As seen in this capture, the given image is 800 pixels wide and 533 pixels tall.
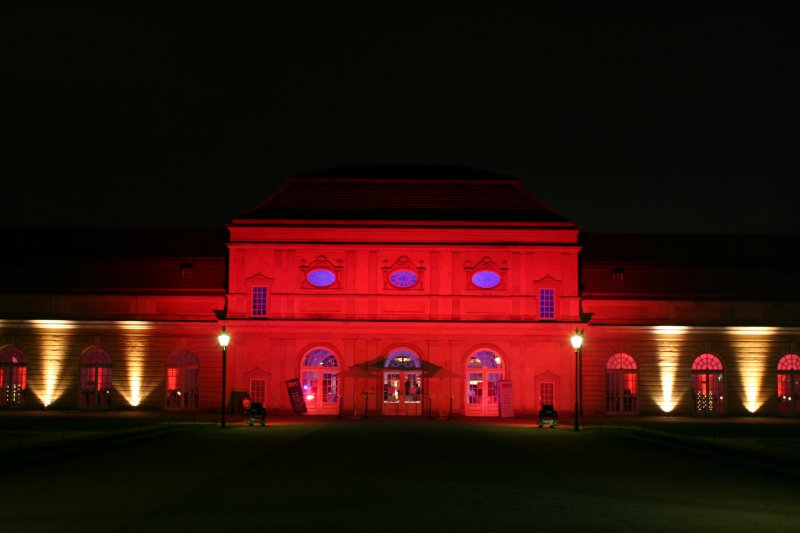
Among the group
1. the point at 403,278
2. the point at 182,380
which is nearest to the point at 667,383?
A: the point at 403,278

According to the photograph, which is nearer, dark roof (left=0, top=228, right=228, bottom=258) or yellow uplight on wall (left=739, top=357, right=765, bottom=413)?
yellow uplight on wall (left=739, top=357, right=765, bottom=413)

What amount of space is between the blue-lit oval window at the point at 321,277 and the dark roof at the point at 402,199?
276cm

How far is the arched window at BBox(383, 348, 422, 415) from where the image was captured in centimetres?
5184

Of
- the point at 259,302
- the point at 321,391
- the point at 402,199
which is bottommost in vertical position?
the point at 321,391

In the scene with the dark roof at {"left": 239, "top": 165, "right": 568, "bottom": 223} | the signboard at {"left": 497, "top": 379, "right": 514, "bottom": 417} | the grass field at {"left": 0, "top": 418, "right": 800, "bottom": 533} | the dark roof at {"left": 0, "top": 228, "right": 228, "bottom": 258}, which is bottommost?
the grass field at {"left": 0, "top": 418, "right": 800, "bottom": 533}

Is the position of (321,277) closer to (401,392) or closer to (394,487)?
(401,392)

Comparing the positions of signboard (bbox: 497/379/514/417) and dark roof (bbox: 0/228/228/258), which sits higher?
dark roof (bbox: 0/228/228/258)

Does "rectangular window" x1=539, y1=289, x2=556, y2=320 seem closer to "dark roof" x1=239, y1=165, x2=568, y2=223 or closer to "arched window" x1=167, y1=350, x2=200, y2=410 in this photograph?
"dark roof" x1=239, y1=165, x2=568, y2=223

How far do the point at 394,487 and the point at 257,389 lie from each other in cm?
3274

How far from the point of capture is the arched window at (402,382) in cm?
5184

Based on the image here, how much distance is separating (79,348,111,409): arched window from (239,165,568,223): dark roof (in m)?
10.7

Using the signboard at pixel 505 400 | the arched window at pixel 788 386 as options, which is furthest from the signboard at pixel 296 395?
the arched window at pixel 788 386

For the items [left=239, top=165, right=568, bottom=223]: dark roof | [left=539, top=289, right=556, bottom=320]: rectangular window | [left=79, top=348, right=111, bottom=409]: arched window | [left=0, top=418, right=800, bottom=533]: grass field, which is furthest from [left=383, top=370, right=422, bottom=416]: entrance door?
[left=0, top=418, right=800, bottom=533]: grass field

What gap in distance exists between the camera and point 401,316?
171 ft
